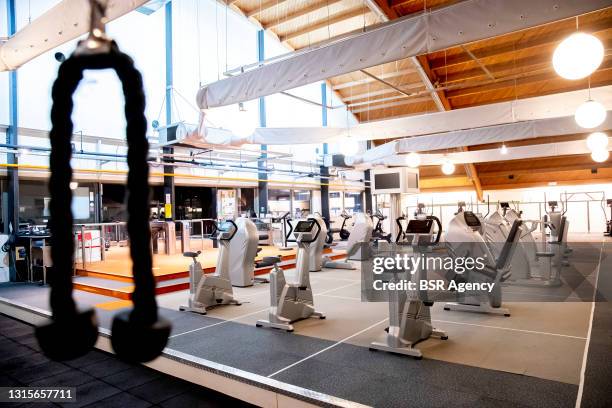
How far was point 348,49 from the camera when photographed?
452 centimetres

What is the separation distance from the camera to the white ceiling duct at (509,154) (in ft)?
37.9

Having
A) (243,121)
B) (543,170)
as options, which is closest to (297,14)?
(243,121)

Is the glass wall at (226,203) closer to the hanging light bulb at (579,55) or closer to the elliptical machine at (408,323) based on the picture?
the elliptical machine at (408,323)

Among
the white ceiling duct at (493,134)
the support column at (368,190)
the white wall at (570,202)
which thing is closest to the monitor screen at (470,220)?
the white ceiling duct at (493,134)

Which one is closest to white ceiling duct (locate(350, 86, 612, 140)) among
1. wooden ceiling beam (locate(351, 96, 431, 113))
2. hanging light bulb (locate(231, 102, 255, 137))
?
hanging light bulb (locate(231, 102, 255, 137))

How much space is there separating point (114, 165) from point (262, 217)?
4313mm

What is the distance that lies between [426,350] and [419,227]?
1381 millimetres

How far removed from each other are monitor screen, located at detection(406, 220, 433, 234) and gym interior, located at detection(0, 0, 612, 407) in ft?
0.08

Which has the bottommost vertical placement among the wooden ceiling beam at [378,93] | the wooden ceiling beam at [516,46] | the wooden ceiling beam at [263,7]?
the wooden ceiling beam at [516,46]

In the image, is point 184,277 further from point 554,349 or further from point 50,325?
point 50,325

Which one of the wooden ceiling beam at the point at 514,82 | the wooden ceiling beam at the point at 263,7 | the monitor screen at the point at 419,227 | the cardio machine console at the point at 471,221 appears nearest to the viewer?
the monitor screen at the point at 419,227

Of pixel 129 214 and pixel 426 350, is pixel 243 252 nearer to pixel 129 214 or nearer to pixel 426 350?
pixel 426 350

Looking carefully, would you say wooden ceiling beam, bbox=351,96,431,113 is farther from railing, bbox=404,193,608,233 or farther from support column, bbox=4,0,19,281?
support column, bbox=4,0,19,281

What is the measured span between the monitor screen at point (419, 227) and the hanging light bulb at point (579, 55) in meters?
1.95
